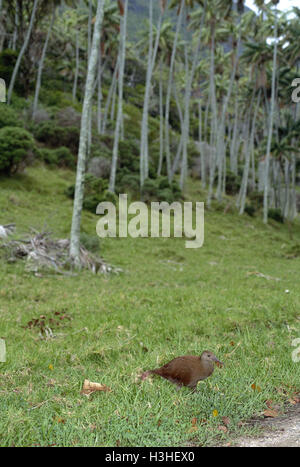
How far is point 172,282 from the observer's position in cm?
1215

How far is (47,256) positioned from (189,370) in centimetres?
1016

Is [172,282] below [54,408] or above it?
below

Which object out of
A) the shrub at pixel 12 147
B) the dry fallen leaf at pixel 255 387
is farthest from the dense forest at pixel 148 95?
the dry fallen leaf at pixel 255 387

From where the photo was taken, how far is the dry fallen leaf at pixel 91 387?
3791mm

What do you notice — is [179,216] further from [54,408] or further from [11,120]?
[54,408]

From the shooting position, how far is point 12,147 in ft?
78.1

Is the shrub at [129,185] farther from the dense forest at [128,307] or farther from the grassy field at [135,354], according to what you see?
the grassy field at [135,354]

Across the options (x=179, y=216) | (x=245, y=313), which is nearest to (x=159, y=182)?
(x=179, y=216)

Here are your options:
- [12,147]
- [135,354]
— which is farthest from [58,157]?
[135,354]

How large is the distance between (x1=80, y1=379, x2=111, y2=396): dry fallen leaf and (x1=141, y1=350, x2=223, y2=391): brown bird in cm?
59

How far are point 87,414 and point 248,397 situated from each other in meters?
1.51

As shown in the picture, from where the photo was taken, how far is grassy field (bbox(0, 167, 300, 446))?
3.06m

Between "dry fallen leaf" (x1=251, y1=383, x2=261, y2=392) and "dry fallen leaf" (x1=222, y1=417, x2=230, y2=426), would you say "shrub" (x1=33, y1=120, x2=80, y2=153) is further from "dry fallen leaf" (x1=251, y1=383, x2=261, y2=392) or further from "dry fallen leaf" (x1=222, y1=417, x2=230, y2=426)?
"dry fallen leaf" (x1=222, y1=417, x2=230, y2=426)

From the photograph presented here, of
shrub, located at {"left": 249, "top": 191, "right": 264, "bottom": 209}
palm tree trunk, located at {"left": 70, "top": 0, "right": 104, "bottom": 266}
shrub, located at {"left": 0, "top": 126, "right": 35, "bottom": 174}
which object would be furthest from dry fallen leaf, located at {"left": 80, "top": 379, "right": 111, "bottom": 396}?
shrub, located at {"left": 249, "top": 191, "right": 264, "bottom": 209}
